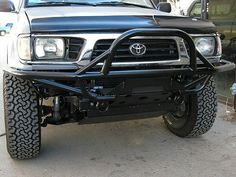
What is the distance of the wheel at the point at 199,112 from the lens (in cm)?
395

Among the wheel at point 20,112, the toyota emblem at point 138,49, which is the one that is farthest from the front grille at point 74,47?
the wheel at point 20,112

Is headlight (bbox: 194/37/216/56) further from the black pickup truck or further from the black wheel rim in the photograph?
the black wheel rim

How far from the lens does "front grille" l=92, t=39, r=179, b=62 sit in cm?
293

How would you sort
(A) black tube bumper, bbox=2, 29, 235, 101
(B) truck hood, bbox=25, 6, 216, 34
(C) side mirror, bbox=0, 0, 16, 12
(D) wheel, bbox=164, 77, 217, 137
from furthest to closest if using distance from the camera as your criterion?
1. (C) side mirror, bbox=0, 0, 16, 12
2. (D) wheel, bbox=164, 77, 217, 137
3. (B) truck hood, bbox=25, 6, 216, 34
4. (A) black tube bumper, bbox=2, 29, 235, 101

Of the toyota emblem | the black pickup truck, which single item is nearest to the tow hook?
the black pickup truck

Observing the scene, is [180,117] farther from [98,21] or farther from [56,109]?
[98,21]

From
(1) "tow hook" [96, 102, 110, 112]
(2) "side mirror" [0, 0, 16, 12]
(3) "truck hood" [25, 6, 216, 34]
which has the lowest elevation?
(1) "tow hook" [96, 102, 110, 112]

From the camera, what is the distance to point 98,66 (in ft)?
9.51

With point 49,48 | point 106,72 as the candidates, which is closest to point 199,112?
point 106,72

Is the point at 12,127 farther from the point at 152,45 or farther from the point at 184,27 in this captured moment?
the point at 184,27

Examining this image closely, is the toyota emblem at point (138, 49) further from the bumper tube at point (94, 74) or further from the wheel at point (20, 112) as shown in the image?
the wheel at point (20, 112)

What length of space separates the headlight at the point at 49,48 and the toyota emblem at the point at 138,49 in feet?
1.81

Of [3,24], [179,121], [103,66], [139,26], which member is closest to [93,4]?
[139,26]

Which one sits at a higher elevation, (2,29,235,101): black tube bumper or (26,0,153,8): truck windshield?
(26,0,153,8): truck windshield
